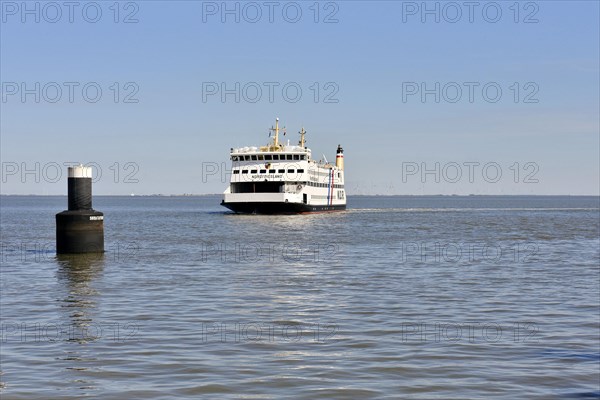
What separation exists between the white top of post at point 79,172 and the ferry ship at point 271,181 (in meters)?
44.4

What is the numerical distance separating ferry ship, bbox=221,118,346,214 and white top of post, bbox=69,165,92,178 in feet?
146

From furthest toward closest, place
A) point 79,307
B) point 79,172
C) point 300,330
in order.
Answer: point 79,172 → point 79,307 → point 300,330

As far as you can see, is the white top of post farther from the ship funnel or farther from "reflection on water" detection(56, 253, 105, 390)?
the ship funnel

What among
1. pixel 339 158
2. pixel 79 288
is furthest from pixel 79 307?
pixel 339 158

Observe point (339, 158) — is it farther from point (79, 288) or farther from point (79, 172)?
point (79, 288)

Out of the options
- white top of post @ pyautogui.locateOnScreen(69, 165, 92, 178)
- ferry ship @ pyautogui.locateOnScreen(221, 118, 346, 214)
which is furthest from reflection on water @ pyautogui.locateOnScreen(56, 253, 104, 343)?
ferry ship @ pyautogui.locateOnScreen(221, 118, 346, 214)

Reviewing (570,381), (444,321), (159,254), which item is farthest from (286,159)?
(570,381)

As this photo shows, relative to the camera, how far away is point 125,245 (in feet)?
127

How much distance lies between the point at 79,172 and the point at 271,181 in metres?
45.5

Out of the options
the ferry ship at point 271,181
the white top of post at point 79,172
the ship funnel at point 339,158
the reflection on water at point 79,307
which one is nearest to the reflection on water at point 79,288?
the reflection on water at point 79,307

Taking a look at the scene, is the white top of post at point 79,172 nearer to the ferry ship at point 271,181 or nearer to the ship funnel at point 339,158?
the ferry ship at point 271,181

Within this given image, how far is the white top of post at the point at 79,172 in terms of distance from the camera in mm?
29188

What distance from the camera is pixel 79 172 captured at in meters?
29.2

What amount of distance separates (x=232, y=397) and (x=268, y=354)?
2374mm
